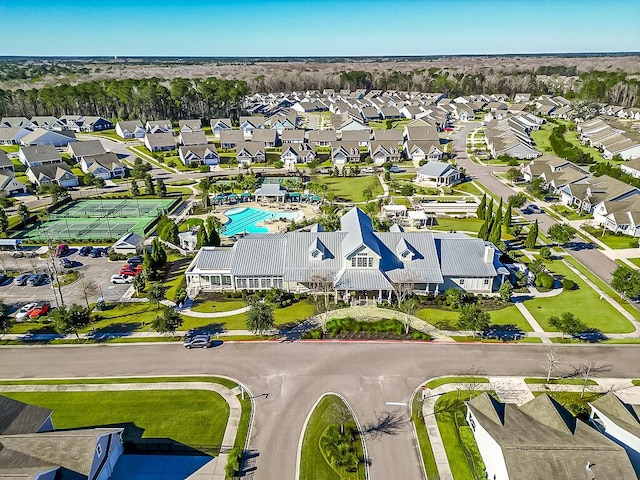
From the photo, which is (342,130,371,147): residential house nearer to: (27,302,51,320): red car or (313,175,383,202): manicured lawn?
(313,175,383,202): manicured lawn

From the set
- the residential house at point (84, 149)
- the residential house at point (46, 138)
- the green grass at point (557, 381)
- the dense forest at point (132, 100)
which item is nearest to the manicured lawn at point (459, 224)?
the green grass at point (557, 381)

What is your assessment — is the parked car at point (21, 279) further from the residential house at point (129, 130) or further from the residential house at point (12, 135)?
the residential house at point (12, 135)

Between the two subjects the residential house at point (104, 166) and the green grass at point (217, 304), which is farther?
the residential house at point (104, 166)

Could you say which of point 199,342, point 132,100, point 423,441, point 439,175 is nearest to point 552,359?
point 423,441

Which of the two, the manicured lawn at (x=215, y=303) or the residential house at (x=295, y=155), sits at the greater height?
the residential house at (x=295, y=155)

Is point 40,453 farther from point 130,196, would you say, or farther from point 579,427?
point 130,196

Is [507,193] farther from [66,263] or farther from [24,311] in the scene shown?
[24,311]

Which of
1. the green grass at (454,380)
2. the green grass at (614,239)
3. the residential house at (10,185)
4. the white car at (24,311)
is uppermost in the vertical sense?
the residential house at (10,185)
